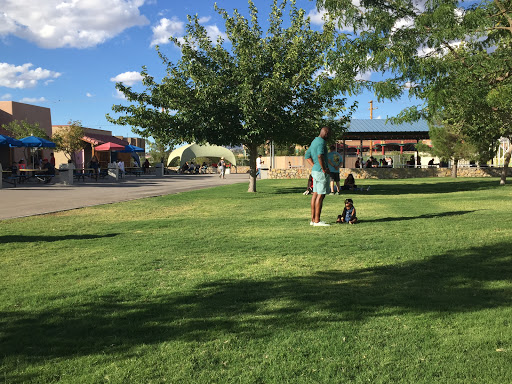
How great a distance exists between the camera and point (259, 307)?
13.4ft

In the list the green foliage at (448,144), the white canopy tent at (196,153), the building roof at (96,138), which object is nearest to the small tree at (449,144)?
the green foliage at (448,144)

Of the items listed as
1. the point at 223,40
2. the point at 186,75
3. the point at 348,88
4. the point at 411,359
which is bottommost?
the point at 411,359

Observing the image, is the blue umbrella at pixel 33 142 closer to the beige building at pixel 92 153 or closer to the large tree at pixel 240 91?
the large tree at pixel 240 91

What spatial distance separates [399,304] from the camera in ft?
13.6

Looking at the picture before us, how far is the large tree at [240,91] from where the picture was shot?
16.7 m

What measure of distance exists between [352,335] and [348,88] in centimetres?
584

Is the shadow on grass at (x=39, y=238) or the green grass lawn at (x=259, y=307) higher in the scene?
the shadow on grass at (x=39, y=238)

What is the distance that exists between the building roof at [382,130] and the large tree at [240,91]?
18.5m

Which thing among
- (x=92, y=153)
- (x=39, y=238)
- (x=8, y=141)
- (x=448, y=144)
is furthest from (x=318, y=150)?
(x=92, y=153)

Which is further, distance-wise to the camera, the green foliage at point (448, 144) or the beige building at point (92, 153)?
the beige building at point (92, 153)

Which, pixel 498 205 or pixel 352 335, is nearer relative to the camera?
pixel 352 335

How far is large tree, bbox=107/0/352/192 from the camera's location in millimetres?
16703

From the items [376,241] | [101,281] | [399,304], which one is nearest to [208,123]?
[376,241]

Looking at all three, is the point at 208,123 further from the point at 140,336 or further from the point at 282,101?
the point at 140,336
